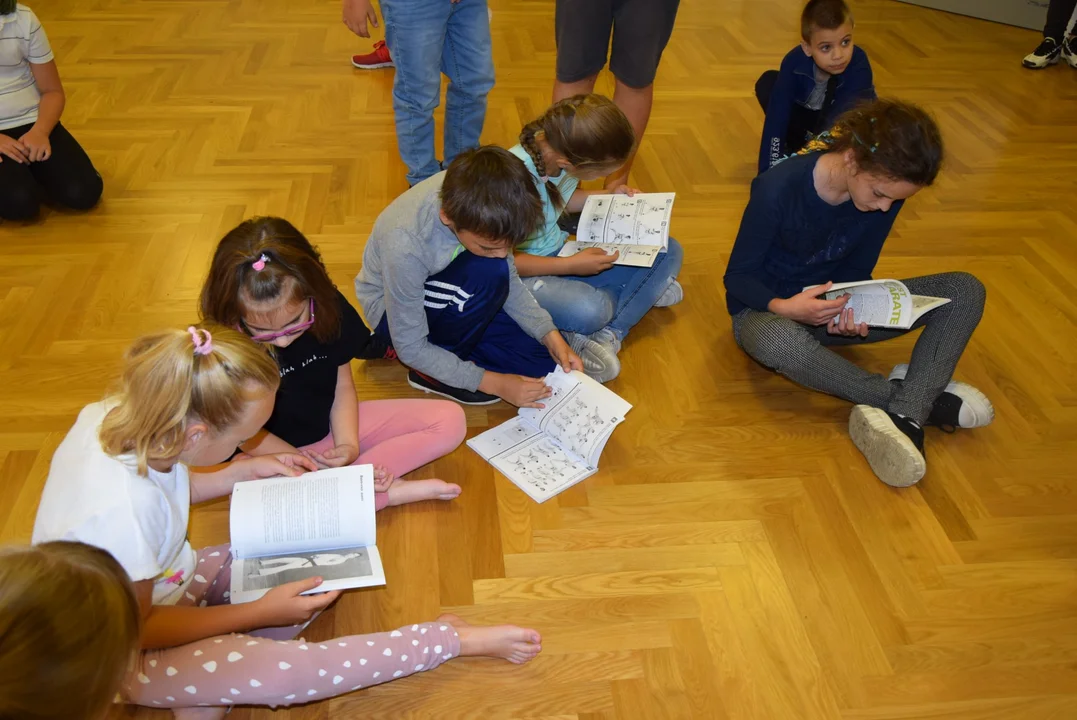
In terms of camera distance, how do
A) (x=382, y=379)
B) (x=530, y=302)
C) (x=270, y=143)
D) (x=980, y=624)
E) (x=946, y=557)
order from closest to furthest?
(x=980, y=624)
(x=946, y=557)
(x=530, y=302)
(x=382, y=379)
(x=270, y=143)

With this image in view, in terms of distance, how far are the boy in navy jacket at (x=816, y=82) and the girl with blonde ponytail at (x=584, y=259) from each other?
75 centimetres

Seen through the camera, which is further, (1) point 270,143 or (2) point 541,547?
(1) point 270,143

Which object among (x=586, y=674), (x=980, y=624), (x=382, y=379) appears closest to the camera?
(x=586, y=674)

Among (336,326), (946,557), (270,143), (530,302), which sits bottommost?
(270,143)

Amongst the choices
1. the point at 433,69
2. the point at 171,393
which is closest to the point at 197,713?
the point at 171,393

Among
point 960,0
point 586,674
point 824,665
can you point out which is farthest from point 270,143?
point 960,0

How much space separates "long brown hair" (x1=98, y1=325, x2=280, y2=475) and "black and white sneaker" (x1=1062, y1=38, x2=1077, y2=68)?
13.1 ft

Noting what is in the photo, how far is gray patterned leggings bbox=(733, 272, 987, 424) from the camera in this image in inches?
75.6

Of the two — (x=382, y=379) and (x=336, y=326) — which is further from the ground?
(x=336, y=326)

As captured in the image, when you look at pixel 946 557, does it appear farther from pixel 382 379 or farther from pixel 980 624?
pixel 382 379

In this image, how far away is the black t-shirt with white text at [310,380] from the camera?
5.29 feet

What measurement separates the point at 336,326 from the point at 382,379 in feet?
1.54

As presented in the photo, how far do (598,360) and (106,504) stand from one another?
116 cm

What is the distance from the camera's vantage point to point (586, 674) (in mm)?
1464
